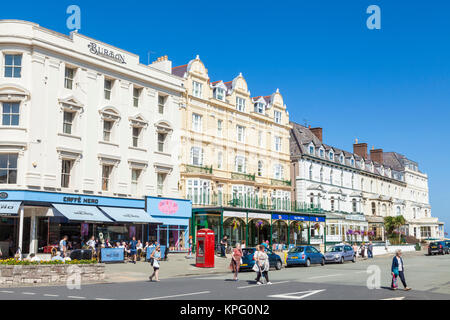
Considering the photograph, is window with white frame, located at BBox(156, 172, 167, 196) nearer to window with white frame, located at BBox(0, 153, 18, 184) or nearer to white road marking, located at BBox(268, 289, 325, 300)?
window with white frame, located at BBox(0, 153, 18, 184)

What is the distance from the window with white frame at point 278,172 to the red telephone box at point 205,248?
22413 mm

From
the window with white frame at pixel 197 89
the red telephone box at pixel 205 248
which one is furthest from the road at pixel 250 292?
the window with white frame at pixel 197 89

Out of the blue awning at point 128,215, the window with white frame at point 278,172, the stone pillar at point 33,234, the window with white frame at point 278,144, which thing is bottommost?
the stone pillar at point 33,234

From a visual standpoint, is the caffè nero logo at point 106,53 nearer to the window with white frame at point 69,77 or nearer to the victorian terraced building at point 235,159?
the window with white frame at point 69,77

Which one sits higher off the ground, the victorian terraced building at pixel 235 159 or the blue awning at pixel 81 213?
the victorian terraced building at pixel 235 159

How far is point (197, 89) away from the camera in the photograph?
139 ft

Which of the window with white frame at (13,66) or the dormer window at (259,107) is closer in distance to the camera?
the window with white frame at (13,66)

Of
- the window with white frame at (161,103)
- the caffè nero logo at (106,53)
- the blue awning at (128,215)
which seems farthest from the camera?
the window with white frame at (161,103)

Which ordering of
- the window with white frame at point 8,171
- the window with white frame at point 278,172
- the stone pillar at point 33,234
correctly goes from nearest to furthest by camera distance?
the window with white frame at point 8,171 → the stone pillar at point 33,234 → the window with white frame at point 278,172

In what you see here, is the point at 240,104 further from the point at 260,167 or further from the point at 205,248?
the point at 205,248

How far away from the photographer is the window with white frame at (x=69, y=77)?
3231 cm

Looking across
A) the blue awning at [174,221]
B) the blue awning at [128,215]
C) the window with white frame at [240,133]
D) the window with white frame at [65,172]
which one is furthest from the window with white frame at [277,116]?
the window with white frame at [65,172]
